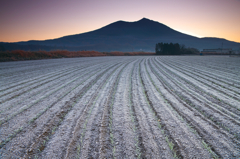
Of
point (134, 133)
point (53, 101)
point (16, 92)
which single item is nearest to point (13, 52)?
point (16, 92)

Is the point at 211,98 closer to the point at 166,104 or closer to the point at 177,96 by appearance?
the point at 177,96

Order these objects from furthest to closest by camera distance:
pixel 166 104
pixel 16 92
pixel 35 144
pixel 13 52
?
pixel 13 52 < pixel 16 92 < pixel 166 104 < pixel 35 144

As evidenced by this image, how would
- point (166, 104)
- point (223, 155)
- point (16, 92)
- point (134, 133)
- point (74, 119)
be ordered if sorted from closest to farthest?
point (223, 155)
point (134, 133)
point (74, 119)
point (166, 104)
point (16, 92)

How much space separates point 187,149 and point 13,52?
30220 millimetres

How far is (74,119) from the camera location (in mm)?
3879

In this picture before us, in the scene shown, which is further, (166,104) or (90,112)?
(166,104)

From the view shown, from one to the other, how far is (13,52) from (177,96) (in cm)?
2871

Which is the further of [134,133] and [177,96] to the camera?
[177,96]

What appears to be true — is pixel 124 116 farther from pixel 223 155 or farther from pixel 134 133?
pixel 223 155

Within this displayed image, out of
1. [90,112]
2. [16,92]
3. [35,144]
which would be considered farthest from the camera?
[16,92]

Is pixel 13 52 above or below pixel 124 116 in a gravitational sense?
→ above

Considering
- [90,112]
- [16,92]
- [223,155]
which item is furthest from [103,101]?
[16,92]

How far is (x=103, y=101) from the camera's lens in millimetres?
5230

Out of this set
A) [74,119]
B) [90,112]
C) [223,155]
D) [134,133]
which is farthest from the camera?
[90,112]
